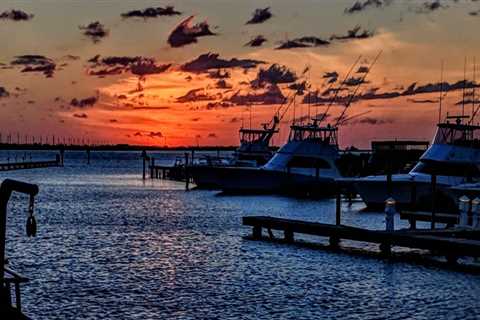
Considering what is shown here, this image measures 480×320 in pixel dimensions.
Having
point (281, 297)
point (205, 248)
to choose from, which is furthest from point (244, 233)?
point (281, 297)

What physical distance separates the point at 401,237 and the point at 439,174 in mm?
23006

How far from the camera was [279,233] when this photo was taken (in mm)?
36469

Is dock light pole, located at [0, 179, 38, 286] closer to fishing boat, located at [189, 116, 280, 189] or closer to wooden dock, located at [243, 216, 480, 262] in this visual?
wooden dock, located at [243, 216, 480, 262]

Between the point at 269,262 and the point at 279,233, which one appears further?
the point at 279,233

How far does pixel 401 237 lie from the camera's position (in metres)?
26.2

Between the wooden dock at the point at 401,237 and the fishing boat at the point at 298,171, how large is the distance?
34.1 meters

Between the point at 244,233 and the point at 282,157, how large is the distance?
31075 mm

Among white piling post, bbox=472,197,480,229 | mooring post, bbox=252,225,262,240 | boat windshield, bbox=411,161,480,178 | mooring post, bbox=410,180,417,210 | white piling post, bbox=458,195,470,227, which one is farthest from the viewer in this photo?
boat windshield, bbox=411,161,480,178

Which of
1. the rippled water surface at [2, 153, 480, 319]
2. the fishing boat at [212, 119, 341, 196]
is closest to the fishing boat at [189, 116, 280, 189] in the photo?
the fishing boat at [212, 119, 341, 196]

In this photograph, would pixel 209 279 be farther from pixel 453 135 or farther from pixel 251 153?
pixel 251 153

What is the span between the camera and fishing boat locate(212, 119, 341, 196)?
221 ft

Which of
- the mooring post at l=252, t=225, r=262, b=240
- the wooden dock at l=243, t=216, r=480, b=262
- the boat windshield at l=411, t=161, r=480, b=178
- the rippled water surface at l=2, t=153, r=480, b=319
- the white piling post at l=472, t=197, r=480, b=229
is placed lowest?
the rippled water surface at l=2, t=153, r=480, b=319

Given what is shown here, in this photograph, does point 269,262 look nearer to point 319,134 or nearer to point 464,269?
point 464,269

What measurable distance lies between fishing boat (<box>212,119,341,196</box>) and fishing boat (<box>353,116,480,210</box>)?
16.8m
